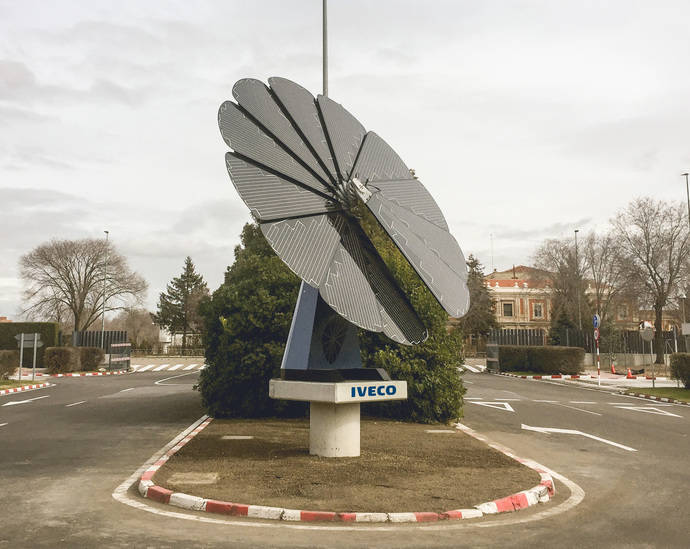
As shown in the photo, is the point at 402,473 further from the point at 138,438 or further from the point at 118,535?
the point at 138,438

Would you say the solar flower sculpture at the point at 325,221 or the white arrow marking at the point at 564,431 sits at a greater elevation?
the solar flower sculpture at the point at 325,221

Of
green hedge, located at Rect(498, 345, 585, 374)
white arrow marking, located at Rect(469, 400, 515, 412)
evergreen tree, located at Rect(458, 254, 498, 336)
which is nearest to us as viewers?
white arrow marking, located at Rect(469, 400, 515, 412)

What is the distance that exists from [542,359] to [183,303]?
61922 millimetres

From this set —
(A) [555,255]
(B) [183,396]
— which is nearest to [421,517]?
(B) [183,396]

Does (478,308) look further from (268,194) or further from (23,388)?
(268,194)

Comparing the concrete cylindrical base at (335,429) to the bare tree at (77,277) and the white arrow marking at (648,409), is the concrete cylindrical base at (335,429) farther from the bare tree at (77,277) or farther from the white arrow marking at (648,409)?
the bare tree at (77,277)

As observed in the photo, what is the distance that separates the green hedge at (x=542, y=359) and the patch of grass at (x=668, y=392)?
9638 mm

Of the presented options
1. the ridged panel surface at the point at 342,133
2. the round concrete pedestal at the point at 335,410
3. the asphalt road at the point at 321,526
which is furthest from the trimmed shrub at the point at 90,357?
the round concrete pedestal at the point at 335,410

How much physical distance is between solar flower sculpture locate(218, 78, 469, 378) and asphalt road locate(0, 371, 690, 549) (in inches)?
147

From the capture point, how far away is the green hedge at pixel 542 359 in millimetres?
39875

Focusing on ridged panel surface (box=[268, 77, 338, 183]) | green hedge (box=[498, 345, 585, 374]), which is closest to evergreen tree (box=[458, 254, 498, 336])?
green hedge (box=[498, 345, 585, 374])

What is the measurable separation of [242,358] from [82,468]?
22.4ft

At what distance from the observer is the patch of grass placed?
26606mm

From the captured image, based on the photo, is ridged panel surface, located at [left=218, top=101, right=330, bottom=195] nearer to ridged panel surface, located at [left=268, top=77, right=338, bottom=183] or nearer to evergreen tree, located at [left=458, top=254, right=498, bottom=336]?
ridged panel surface, located at [left=268, top=77, right=338, bottom=183]
